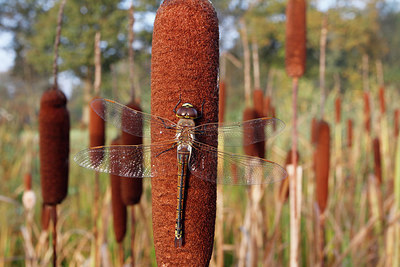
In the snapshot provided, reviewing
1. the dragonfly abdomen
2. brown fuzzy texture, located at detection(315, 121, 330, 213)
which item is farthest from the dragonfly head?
brown fuzzy texture, located at detection(315, 121, 330, 213)

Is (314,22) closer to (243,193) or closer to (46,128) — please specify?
(243,193)

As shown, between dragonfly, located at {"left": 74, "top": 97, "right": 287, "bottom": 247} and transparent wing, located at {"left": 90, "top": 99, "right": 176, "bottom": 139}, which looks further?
transparent wing, located at {"left": 90, "top": 99, "right": 176, "bottom": 139}

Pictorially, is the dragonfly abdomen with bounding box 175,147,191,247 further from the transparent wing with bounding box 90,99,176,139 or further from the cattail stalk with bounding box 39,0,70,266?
the cattail stalk with bounding box 39,0,70,266

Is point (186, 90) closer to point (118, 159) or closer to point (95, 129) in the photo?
point (118, 159)

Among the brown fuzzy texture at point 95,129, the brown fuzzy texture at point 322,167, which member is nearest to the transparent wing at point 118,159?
the brown fuzzy texture at point 95,129

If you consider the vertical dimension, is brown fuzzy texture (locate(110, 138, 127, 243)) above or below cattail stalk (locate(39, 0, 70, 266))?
below

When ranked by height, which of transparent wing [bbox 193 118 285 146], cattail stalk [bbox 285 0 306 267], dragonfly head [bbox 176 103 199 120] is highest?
cattail stalk [bbox 285 0 306 267]

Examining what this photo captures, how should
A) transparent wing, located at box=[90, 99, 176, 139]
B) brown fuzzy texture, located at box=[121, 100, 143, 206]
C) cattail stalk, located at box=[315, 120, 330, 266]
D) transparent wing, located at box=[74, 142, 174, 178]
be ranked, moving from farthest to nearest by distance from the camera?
1. cattail stalk, located at box=[315, 120, 330, 266]
2. brown fuzzy texture, located at box=[121, 100, 143, 206]
3. transparent wing, located at box=[90, 99, 176, 139]
4. transparent wing, located at box=[74, 142, 174, 178]

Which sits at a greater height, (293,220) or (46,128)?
(46,128)

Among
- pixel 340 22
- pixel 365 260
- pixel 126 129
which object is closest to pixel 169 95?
pixel 126 129
